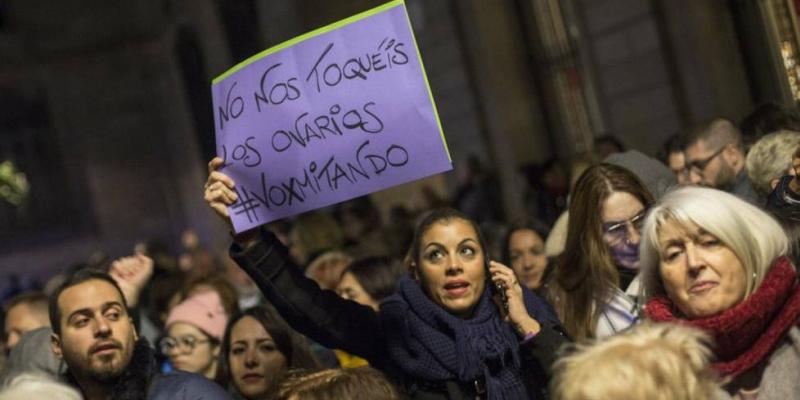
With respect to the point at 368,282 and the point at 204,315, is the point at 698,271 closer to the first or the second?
the point at 368,282

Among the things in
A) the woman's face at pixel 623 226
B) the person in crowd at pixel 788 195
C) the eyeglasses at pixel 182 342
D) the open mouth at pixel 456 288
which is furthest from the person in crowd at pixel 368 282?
the person in crowd at pixel 788 195

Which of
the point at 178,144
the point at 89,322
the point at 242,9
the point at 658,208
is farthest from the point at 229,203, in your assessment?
the point at 178,144

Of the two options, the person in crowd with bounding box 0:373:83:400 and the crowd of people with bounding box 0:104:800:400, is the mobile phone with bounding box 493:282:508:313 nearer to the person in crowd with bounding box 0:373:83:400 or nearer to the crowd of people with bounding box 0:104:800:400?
the crowd of people with bounding box 0:104:800:400

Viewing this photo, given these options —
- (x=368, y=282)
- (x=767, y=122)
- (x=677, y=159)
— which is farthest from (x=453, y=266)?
(x=677, y=159)

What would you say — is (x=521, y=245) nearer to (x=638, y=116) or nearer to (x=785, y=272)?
(x=785, y=272)

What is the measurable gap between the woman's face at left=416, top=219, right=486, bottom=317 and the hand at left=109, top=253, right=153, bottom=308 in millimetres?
1762

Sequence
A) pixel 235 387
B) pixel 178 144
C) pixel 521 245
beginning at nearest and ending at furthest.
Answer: pixel 235 387
pixel 521 245
pixel 178 144

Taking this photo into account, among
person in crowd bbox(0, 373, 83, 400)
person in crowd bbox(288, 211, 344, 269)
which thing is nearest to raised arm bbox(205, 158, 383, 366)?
person in crowd bbox(0, 373, 83, 400)

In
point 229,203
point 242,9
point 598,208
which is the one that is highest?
point 242,9

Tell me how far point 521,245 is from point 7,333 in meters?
2.62

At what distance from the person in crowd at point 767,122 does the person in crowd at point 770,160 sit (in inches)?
36.6

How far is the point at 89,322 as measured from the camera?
4.39 meters

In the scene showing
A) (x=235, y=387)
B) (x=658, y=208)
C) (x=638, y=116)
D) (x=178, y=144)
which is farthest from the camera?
(x=178, y=144)

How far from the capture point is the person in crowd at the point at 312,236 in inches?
372
